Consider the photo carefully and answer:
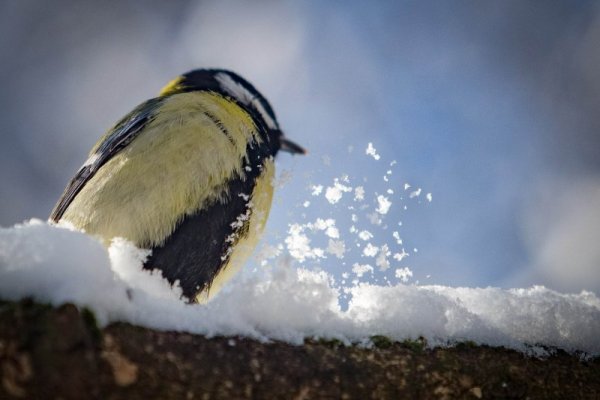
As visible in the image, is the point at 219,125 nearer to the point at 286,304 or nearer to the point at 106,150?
the point at 106,150

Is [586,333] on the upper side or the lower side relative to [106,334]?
upper

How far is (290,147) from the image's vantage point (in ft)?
10.3

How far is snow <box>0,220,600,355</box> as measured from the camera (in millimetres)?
650

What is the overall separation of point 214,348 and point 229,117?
1.52 m

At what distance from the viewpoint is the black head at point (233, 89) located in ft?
8.54

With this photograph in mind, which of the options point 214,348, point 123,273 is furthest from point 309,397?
point 123,273

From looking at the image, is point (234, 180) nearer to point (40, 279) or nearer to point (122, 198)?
point (122, 198)

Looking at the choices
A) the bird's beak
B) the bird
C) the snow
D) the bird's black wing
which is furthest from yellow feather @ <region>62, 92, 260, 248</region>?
the bird's beak

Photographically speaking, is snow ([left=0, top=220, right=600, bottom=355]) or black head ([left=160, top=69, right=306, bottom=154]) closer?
snow ([left=0, top=220, right=600, bottom=355])

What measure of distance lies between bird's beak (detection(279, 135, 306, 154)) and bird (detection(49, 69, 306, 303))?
0.76 metres

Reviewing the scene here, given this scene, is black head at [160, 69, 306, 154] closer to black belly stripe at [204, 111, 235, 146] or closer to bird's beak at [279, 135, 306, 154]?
bird's beak at [279, 135, 306, 154]

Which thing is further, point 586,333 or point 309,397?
point 586,333

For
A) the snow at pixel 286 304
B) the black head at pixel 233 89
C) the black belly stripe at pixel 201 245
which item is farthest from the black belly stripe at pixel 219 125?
the snow at pixel 286 304

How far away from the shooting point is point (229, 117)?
6.82ft
